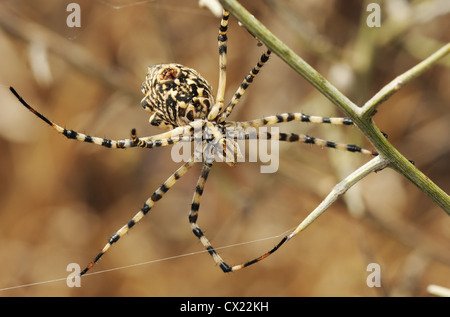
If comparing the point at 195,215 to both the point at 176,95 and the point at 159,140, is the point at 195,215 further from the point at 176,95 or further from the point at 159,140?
the point at 176,95

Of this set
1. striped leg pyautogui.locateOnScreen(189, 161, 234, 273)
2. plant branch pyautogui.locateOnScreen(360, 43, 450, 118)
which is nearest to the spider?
striped leg pyautogui.locateOnScreen(189, 161, 234, 273)

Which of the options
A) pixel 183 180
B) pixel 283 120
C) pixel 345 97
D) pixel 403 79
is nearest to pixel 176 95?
pixel 283 120

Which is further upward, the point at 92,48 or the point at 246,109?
the point at 92,48

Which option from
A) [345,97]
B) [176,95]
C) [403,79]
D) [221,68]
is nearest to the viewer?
[403,79]

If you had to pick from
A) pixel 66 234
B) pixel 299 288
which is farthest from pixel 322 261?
pixel 66 234

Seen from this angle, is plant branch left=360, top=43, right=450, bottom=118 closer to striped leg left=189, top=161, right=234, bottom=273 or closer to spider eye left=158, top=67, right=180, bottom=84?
spider eye left=158, top=67, right=180, bottom=84

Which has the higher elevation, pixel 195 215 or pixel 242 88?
pixel 242 88

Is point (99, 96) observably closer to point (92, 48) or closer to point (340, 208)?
point (92, 48)

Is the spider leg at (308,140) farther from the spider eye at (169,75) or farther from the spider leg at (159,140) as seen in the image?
the spider eye at (169,75)
